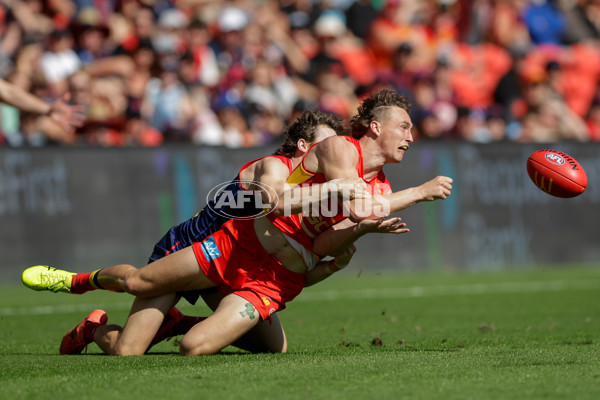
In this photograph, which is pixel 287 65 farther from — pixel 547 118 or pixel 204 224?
pixel 204 224

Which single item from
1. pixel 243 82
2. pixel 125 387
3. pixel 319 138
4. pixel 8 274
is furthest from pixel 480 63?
pixel 125 387

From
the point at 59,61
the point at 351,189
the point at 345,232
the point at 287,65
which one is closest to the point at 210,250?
the point at 345,232

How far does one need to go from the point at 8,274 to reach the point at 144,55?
4.22 m

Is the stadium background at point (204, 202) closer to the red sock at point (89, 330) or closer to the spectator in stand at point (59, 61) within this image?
the spectator in stand at point (59, 61)

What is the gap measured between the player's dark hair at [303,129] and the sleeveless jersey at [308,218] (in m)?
0.49

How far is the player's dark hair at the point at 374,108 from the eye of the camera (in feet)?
22.4

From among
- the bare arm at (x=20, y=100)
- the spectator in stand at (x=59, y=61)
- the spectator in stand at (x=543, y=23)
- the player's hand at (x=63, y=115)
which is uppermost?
the spectator in stand at (x=543, y=23)

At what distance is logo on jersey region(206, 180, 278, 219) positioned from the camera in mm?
6452

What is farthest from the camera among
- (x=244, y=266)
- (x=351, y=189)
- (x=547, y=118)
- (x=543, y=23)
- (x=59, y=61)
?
(x=543, y=23)

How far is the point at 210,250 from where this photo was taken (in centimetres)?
664

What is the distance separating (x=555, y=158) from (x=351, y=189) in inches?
80.1

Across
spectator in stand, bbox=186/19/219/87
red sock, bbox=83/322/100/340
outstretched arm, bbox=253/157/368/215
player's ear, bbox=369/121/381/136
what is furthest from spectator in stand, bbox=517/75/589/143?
red sock, bbox=83/322/100/340

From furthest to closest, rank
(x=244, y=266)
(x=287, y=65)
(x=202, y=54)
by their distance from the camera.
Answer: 1. (x=287, y=65)
2. (x=202, y=54)
3. (x=244, y=266)

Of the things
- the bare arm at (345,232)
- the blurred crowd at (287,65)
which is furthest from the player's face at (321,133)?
the blurred crowd at (287,65)
